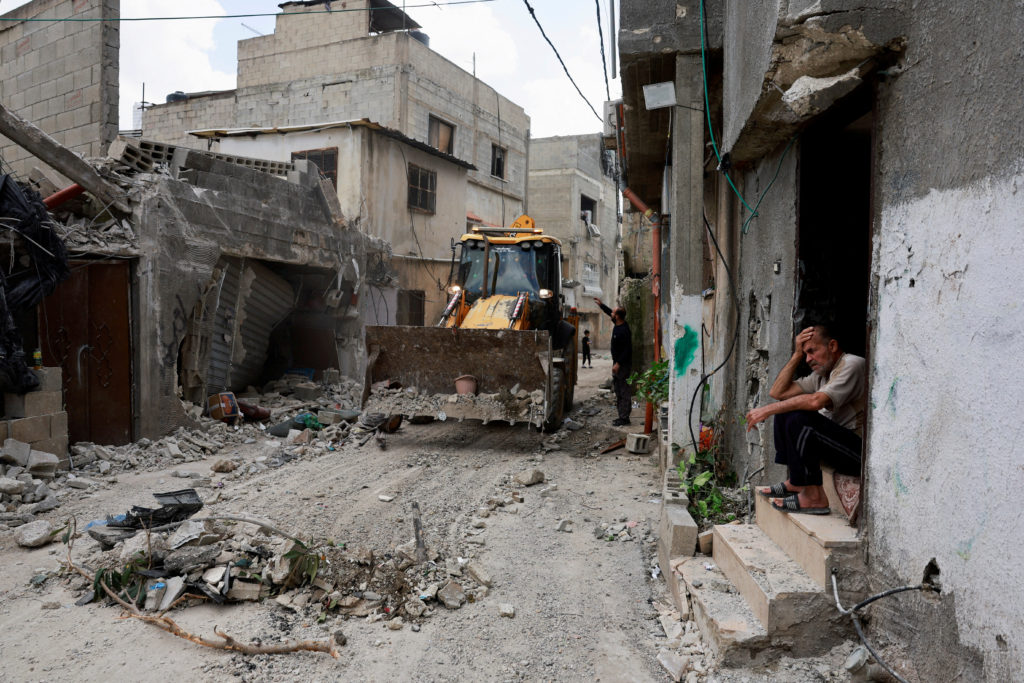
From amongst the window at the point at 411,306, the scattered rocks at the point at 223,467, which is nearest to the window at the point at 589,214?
the window at the point at 411,306

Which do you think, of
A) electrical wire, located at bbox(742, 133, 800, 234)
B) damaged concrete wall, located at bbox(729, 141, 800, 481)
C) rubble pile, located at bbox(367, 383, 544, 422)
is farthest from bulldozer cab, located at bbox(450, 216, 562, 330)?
electrical wire, located at bbox(742, 133, 800, 234)

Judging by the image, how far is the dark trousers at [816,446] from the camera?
3.27 metres

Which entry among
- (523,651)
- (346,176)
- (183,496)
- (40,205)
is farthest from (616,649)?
(346,176)

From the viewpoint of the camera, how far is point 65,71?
32.4 feet

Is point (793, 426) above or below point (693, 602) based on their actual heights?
above

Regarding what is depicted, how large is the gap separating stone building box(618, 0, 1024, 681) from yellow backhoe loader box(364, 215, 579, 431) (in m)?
3.44

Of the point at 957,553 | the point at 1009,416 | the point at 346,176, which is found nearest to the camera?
the point at 1009,416

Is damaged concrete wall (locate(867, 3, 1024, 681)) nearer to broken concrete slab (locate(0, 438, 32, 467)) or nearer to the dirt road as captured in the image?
the dirt road

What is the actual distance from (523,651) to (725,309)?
149 inches

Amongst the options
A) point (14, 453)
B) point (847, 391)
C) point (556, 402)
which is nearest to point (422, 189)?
point (556, 402)

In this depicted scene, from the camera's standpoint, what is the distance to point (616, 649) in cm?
330

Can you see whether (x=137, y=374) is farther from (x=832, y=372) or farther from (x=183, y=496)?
(x=832, y=372)

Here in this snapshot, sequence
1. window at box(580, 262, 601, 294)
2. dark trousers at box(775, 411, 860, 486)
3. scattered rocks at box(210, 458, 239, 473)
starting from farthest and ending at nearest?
window at box(580, 262, 601, 294) → scattered rocks at box(210, 458, 239, 473) → dark trousers at box(775, 411, 860, 486)

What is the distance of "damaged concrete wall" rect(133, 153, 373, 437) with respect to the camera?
7.93m
